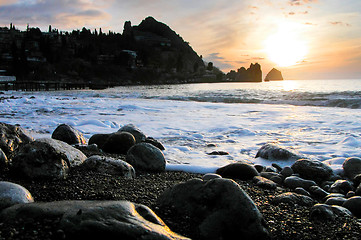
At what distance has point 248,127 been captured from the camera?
31.9 ft

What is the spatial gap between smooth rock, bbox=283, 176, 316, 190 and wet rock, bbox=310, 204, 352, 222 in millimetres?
1198

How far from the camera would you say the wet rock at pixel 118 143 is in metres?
5.65

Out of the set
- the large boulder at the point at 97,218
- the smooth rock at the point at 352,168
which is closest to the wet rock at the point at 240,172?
the smooth rock at the point at 352,168

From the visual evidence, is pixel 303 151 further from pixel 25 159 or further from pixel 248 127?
pixel 25 159

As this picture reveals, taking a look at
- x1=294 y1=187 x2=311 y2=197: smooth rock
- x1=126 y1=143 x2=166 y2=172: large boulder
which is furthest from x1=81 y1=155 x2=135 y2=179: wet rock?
x1=294 y1=187 x2=311 y2=197: smooth rock

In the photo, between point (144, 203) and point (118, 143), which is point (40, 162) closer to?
point (144, 203)

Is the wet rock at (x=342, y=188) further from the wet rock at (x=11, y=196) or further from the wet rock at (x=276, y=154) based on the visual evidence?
the wet rock at (x=11, y=196)

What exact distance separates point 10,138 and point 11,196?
249cm

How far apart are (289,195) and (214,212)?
1476mm

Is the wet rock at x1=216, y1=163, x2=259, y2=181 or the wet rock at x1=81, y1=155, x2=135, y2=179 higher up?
the wet rock at x1=81, y1=155, x2=135, y2=179

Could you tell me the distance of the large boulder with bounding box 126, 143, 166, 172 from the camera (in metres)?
4.47

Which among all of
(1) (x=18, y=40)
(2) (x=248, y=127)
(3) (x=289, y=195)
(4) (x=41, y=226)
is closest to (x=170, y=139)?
(2) (x=248, y=127)

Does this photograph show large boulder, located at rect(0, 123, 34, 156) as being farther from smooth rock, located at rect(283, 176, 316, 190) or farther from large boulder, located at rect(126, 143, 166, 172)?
smooth rock, located at rect(283, 176, 316, 190)

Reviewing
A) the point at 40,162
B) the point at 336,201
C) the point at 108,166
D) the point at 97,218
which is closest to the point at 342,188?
the point at 336,201
